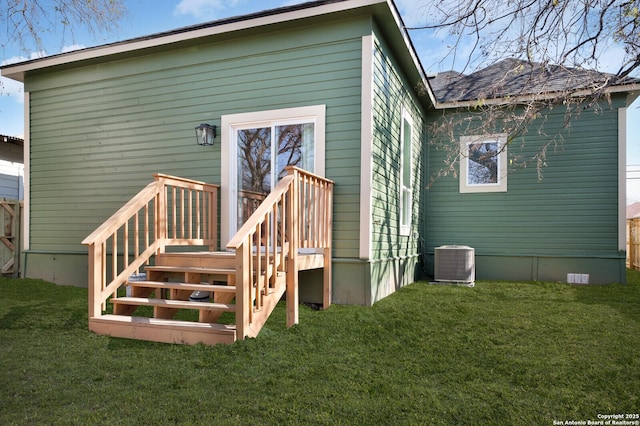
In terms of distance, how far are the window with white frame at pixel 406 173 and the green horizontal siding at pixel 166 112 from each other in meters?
1.73

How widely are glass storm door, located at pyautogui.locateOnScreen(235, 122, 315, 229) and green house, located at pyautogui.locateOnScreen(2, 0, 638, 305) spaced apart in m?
0.02

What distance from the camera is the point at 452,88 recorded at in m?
8.38

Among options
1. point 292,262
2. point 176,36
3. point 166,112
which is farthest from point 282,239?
point 176,36

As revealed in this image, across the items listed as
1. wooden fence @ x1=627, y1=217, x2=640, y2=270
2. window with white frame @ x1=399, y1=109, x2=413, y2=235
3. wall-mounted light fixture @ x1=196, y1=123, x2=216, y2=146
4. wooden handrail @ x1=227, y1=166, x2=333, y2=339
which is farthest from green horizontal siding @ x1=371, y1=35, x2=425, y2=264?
wooden fence @ x1=627, y1=217, x2=640, y2=270

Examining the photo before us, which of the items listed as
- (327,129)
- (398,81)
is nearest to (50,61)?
(327,129)

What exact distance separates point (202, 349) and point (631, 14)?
14.5ft

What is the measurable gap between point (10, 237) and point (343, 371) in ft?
23.2

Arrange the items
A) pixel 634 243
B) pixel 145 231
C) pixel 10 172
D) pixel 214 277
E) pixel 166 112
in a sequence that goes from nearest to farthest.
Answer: pixel 214 277 → pixel 145 231 → pixel 166 112 → pixel 634 243 → pixel 10 172

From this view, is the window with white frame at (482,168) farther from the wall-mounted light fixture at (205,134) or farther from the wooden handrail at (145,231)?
the wooden handrail at (145,231)

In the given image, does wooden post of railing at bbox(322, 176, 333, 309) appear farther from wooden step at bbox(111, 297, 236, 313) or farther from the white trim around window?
wooden step at bbox(111, 297, 236, 313)

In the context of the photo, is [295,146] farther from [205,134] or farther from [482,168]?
[482,168]

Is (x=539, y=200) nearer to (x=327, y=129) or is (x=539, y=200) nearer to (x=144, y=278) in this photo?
(x=327, y=129)

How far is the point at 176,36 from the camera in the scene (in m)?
5.47

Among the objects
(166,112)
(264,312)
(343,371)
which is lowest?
(343,371)
